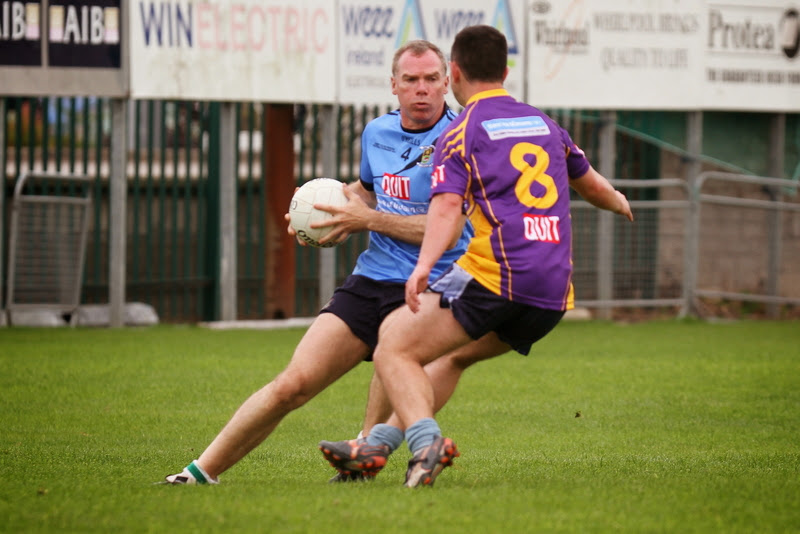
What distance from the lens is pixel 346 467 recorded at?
585cm

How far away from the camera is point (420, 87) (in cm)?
616

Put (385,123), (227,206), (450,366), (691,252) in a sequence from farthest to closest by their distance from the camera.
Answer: (691,252), (227,206), (385,123), (450,366)

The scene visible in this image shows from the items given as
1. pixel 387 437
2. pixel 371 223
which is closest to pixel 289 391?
pixel 387 437

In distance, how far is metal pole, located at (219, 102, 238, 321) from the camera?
50.8 feet

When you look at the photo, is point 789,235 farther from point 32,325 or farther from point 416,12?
point 32,325

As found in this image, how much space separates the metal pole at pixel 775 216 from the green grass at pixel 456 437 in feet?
9.70

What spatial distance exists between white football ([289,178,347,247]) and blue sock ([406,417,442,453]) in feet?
3.58

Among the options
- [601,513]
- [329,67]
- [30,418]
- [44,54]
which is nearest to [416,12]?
[329,67]

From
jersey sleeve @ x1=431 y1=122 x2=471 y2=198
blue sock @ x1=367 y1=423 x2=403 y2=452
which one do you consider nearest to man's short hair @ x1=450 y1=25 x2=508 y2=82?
jersey sleeve @ x1=431 y1=122 x2=471 y2=198

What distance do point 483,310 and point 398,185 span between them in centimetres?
101

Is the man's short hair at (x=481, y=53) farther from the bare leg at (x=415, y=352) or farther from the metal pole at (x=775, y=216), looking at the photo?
the metal pole at (x=775, y=216)

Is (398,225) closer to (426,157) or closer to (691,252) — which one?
(426,157)

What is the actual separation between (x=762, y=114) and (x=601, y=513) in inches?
580

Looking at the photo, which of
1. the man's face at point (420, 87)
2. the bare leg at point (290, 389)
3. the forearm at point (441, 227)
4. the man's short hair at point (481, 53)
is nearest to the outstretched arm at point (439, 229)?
the forearm at point (441, 227)
